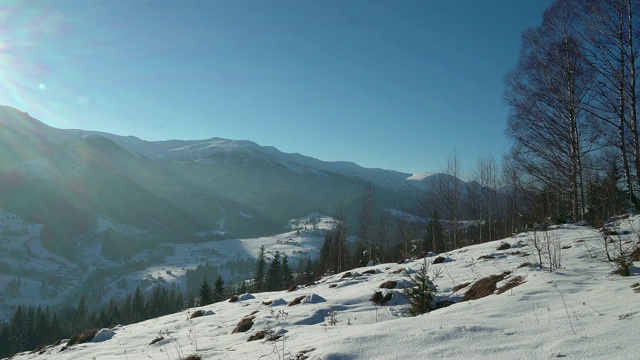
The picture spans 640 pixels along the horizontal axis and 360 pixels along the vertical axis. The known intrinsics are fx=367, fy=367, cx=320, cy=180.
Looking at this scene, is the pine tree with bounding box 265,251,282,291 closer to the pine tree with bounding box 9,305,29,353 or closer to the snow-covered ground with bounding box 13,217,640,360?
the pine tree with bounding box 9,305,29,353

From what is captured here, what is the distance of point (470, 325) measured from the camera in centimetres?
495

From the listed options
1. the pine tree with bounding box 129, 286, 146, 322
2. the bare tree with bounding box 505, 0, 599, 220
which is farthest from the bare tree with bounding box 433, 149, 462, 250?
the pine tree with bounding box 129, 286, 146, 322

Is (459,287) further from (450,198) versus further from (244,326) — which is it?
(450,198)

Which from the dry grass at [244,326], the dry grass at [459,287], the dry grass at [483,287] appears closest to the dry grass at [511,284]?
the dry grass at [483,287]

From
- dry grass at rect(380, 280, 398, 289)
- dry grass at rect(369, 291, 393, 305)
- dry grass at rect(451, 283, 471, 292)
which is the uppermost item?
dry grass at rect(451, 283, 471, 292)

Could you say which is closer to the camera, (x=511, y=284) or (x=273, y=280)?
(x=511, y=284)

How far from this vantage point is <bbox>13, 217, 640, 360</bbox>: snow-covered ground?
3982 millimetres

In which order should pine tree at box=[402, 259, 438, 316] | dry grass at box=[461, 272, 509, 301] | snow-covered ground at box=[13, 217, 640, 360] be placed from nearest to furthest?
snow-covered ground at box=[13, 217, 640, 360] → pine tree at box=[402, 259, 438, 316] → dry grass at box=[461, 272, 509, 301]

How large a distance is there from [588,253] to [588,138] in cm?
896

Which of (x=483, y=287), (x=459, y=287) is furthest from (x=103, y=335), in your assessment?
(x=483, y=287)

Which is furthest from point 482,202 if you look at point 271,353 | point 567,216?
point 271,353

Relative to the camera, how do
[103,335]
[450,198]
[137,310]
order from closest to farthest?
[103,335] < [450,198] < [137,310]

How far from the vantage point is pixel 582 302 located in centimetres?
540

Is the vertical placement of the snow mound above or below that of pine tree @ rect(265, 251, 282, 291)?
above
